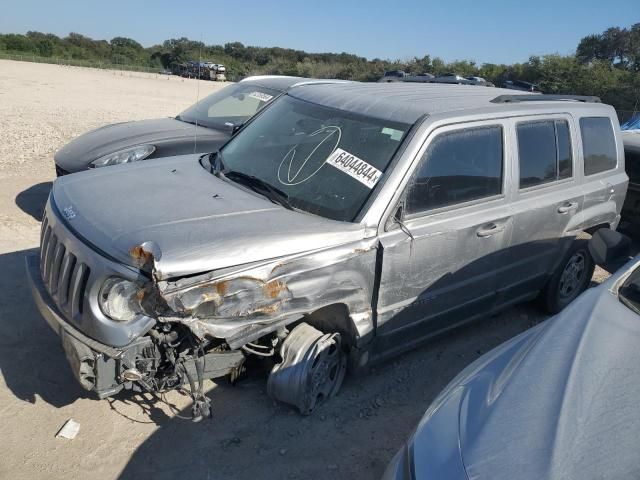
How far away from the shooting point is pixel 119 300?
2822mm

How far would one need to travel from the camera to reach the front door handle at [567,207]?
4.51m

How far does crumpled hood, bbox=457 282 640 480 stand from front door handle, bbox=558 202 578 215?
1.94 meters

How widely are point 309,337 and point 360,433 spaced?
67cm

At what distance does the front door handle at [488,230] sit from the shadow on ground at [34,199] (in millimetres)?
4928

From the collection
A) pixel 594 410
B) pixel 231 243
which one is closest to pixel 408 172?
pixel 231 243

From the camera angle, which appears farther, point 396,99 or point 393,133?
point 396,99

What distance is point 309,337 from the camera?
3430 mm

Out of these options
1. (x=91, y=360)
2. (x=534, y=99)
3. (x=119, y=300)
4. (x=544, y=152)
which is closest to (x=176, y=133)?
(x=534, y=99)

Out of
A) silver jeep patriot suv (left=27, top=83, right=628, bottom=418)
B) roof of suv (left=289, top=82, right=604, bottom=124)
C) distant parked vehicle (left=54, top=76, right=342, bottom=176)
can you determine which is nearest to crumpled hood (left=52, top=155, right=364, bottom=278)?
silver jeep patriot suv (left=27, top=83, right=628, bottom=418)

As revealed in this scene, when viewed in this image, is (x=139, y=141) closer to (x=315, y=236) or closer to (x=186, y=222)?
(x=186, y=222)

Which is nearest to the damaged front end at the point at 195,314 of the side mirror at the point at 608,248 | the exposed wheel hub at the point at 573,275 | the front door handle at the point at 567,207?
the side mirror at the point at 608,248

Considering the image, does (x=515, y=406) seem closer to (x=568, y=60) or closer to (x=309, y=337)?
(x=309, y=337)

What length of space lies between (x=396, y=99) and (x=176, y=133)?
12.2 ft

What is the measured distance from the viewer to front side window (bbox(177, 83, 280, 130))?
7.48 meters
